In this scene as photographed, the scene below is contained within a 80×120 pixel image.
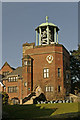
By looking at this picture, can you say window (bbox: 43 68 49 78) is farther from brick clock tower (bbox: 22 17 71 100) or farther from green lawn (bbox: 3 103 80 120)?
green lawn (bbox: 3 103 80 120)

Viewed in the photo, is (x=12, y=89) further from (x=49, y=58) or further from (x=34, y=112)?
(x=34, y=112)

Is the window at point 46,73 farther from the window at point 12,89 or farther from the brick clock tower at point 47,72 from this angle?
the window at point 12,89

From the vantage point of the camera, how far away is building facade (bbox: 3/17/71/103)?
45.2 meters

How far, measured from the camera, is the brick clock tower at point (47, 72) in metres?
45.2

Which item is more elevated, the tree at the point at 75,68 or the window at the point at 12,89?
the tree at the point at 75,68

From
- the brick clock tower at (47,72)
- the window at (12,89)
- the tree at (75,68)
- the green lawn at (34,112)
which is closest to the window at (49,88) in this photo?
the brick clock tower at (47,72)

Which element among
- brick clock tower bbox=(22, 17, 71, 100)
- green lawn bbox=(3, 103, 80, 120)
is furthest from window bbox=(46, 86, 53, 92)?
green lawn bbox=(3, 103, 80, 120)

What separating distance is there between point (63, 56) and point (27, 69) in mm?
8486

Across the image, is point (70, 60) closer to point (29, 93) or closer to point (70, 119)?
point (29, 93)

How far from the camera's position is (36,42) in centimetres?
5203

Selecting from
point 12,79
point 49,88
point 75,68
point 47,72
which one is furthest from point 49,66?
point 75,68

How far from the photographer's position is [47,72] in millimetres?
46250

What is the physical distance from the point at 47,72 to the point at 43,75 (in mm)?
1111

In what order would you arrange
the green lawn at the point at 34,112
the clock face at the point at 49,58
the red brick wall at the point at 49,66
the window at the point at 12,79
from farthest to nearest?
the window at the point at 12,79
the clock face at the point at 49,58
the red brick wall at the point at 49,66
the green lawn at the point at 34,112
